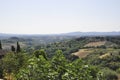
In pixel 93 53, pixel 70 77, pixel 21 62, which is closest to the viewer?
pixel 70 77

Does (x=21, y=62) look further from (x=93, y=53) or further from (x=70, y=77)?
(x=93, y=53)

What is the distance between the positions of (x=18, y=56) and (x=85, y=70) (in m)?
30.4

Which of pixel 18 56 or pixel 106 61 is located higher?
pixel 18 56

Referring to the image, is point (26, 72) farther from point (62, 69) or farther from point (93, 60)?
point (93, 60)

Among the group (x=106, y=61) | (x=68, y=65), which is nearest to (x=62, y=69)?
(x=68, y=65)

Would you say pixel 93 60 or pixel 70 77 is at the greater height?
pixel 70 77

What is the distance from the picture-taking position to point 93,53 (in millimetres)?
151000

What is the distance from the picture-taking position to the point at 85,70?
18.4 m

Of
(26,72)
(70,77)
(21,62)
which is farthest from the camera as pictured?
(21,62)

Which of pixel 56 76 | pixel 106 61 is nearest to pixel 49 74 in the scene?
pixel 56 76

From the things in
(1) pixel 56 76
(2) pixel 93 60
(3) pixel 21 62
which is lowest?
(2) pixel 93 60

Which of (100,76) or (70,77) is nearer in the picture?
(70,77)

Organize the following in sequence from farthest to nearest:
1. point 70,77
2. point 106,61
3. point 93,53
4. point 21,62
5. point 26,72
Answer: point 93,53
point 106,61
point 21,62
point 26,72
point 70,77

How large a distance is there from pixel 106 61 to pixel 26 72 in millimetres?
112235
